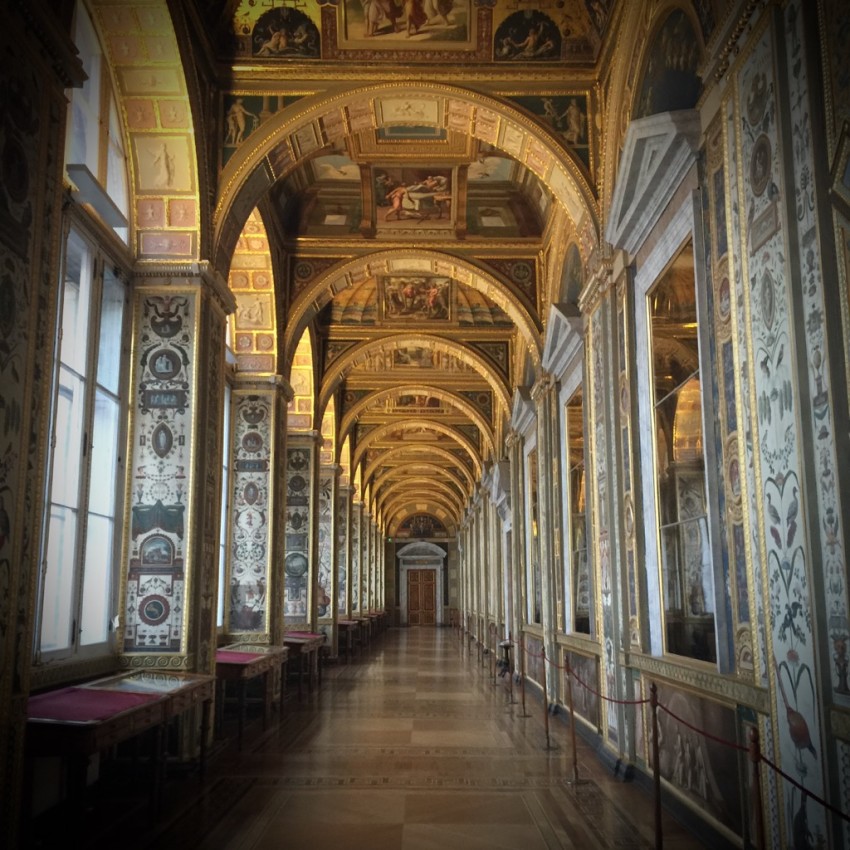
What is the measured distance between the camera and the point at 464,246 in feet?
47.1

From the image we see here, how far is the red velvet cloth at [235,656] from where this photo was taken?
980 cm

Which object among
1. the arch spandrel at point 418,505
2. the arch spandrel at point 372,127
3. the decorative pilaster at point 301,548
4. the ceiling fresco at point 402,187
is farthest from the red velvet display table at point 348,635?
the arch spandrel at point 418,505

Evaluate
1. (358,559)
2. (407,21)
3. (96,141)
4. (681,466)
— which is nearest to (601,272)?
(681,466)

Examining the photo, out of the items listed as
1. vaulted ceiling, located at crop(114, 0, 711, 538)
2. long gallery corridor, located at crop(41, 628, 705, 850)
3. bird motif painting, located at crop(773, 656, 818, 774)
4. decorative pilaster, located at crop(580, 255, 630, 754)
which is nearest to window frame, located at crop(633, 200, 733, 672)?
Answer: decorative pilaster, located at crop(580, 255, 630, 754)

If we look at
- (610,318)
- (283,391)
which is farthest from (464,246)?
(610,318)

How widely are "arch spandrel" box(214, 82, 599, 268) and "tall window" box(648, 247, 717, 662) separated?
8.28 feet

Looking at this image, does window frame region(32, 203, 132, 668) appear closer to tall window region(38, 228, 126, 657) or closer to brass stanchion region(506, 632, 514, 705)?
tall window region(38, 228, 126, 657)

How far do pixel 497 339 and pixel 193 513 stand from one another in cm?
1085

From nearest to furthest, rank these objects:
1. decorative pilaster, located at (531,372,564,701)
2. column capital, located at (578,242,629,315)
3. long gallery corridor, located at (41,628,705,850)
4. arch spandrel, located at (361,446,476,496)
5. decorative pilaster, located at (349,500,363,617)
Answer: long gallery corridor, located at (41,628,705,850) < column capital, located at (578,242,629,315) < decorative pilaster, located at (531,372,564,701) < arch spandrel, located at (361,446,476,496) < decorative pilaster, located at (349,500,363,617)

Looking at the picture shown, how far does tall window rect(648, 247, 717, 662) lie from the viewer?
6727 mm

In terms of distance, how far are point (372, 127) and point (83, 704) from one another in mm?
7288

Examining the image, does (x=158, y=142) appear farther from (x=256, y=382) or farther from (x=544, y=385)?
(x=544, y=385)

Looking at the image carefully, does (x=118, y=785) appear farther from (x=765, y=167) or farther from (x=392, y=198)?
(x=392, y=198)

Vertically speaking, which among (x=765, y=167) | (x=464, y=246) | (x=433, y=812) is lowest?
(x=433, y=812)
